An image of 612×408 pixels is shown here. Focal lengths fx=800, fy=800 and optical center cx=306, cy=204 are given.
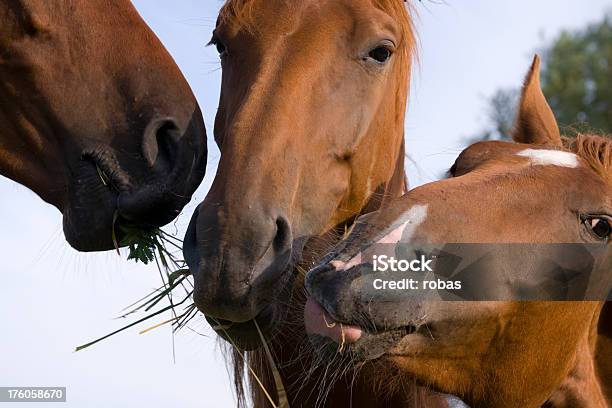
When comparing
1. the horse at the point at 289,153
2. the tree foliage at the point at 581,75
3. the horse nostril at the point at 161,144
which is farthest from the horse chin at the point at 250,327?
the tree foliage at the point at 581,75

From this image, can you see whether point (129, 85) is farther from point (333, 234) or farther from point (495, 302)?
point (495, 302)

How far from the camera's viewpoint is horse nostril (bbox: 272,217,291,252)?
3570 mm

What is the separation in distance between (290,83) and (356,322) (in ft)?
4.42

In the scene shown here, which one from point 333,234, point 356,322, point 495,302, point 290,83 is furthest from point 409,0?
point 356,322

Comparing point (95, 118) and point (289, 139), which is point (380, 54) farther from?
point (95, 118)

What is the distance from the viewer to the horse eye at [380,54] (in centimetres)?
422

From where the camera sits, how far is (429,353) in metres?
3.43

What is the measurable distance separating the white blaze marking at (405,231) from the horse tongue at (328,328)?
0.64ft

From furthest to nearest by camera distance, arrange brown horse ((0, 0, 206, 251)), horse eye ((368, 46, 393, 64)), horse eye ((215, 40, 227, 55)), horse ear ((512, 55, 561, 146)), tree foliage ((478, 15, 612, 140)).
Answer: tree foliage ((478, 15, 612, 140)) → horse ear ((512, 55, 561, 146)) → horse eye ((215, 40, 227, 55)) → horse eye ((368, 46, 393, 64)) → brown horse ((0, 0, 206, 251))

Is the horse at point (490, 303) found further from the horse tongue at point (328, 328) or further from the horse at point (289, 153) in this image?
the horse at point (289, 153)

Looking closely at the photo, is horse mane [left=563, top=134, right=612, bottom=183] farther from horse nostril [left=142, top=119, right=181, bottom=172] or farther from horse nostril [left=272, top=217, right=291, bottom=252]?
horse nostril [left=142, top=119, right=181, bottom=172]

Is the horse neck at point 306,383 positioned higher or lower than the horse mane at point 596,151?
lower

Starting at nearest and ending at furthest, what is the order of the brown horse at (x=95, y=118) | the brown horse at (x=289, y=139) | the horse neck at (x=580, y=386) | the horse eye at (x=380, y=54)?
1. the brown horse at (x=289, y=139)
2. the brown horse at (x=95, y=118)
3. the horse neck at (x=580, y=386)
4. the horse eye at (x=380, y=54)

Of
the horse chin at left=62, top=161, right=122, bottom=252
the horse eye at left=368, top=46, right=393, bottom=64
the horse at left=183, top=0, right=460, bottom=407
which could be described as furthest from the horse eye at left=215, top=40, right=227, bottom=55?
the horse chin at left=62, top=161, right=122, bottom=252
